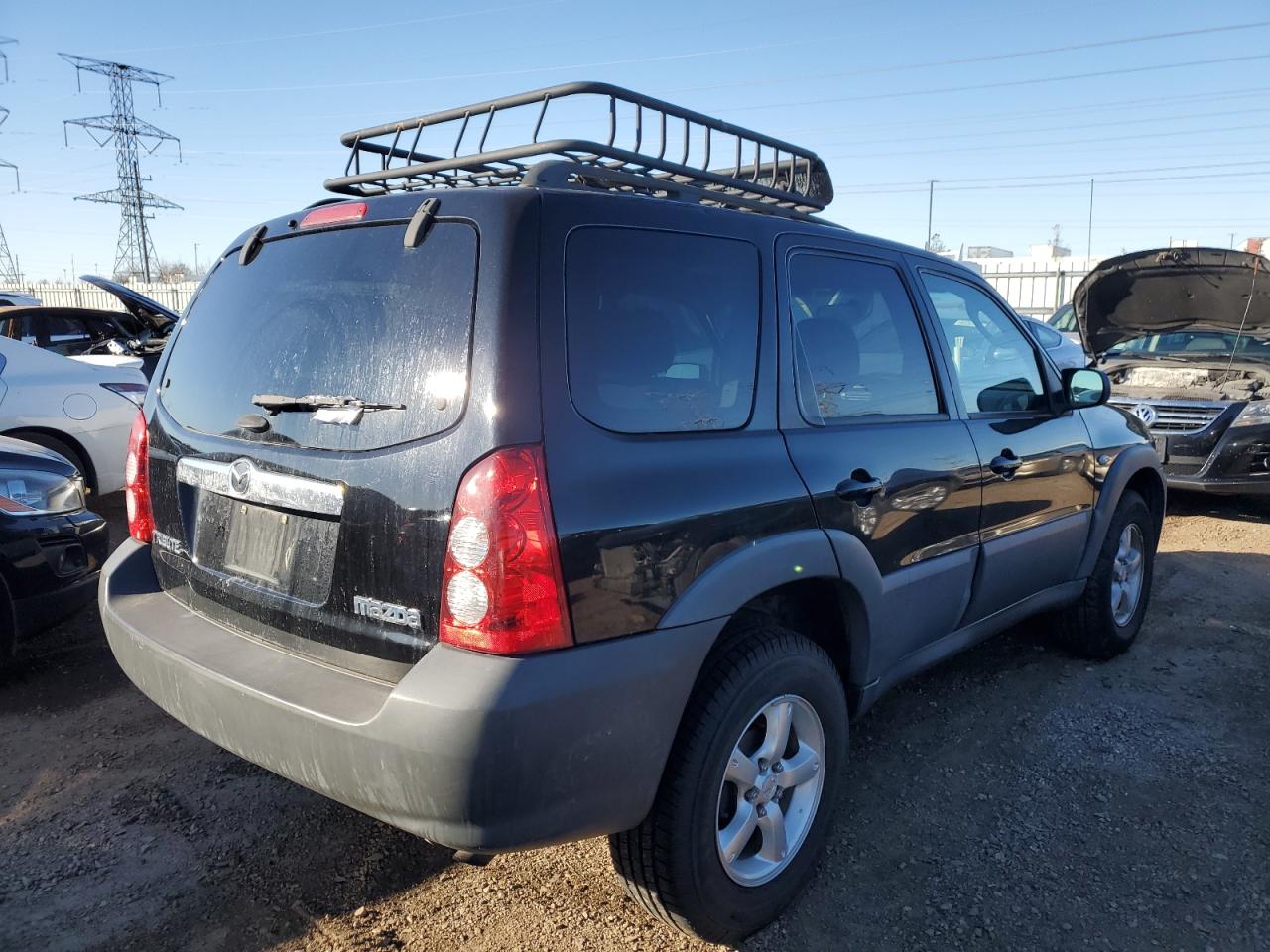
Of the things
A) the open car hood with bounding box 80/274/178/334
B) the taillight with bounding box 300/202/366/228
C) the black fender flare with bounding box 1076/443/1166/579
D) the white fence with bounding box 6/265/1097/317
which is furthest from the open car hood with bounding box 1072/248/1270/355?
the white fence with bounding box 6/265/1097/317

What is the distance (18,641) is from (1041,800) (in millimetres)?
3975

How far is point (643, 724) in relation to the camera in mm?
1989

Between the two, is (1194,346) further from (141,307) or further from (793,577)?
(141,307)

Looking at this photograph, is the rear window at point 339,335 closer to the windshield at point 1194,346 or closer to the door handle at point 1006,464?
the door handle at point 1006,464

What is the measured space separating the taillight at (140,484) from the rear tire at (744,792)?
171cm

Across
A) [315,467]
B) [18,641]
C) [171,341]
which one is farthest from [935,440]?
[18,641]

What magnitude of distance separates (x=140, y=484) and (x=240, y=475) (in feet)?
2.34

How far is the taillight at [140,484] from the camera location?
274 centimetres

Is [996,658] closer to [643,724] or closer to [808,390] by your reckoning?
[808,390]

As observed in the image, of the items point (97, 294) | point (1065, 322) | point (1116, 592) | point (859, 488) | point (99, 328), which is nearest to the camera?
point (859, 488)

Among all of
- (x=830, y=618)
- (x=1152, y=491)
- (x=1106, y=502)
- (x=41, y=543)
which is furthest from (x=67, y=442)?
(x=1152, y=491)

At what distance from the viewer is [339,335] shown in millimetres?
2203

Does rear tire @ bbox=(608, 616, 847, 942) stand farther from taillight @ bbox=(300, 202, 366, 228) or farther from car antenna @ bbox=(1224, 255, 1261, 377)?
car antenna @ bbox=(1224, 255, 1261, 377)

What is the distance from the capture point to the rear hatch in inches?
77.3
